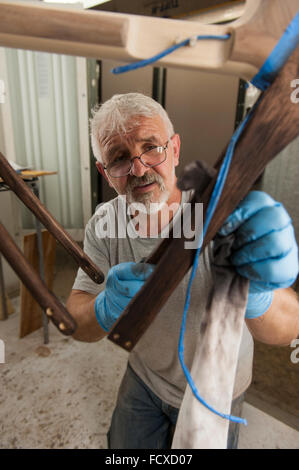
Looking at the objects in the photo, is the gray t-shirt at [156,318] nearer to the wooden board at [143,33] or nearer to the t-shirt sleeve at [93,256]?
the t-shirt sleeve at [93,256]

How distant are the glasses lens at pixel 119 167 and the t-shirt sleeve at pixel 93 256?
22 centimetres

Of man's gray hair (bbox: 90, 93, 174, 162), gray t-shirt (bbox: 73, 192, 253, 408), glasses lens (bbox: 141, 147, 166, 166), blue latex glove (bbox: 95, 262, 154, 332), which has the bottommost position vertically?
gray t-shirt (bbox: 73, 192, 253, 408)

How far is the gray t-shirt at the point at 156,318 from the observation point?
73cm

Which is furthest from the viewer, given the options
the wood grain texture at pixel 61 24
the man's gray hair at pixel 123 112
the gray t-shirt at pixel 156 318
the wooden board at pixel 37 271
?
the wooden board at pixel 37 271

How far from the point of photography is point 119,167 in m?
0.64

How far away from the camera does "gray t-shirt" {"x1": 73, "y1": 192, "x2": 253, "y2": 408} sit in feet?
2.39

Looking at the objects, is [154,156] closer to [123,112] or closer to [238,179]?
[123,112]

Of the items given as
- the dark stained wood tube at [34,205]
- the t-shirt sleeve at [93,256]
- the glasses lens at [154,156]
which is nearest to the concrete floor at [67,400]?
the t-shirt sleeve at [93,256]

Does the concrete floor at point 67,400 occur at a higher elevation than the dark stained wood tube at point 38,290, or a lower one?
lower

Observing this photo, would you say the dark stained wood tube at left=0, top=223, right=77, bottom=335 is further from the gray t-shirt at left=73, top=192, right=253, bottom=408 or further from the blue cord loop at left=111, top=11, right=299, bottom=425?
the gray t-shirt at left=73, top=192, right=253, bottom=408

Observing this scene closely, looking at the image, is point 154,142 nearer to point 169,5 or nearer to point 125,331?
point 125,331

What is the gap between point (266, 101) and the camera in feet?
0.94

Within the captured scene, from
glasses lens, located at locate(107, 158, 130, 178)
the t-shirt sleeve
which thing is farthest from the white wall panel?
glasses lens, located at locate(107, 158, 130, 178)

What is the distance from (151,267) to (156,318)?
372 mm
